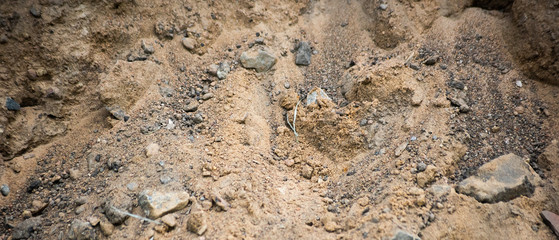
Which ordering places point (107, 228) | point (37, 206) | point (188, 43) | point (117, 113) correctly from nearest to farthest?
1. point (107, 228)
2. point (37, 206)
3. point (117, 113)
4. point (188, 43)

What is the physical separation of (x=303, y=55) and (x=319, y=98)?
600 millimetres

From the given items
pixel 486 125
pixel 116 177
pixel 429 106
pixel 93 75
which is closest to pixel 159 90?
pixel 93 75

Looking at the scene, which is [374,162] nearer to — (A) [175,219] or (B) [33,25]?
(A) [175,219]

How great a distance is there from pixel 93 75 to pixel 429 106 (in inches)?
115

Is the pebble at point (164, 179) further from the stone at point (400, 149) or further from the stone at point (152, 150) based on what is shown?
the stone at point (400, 149)

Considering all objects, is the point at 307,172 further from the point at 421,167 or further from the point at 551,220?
the point at 551,220

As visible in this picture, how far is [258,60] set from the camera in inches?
127

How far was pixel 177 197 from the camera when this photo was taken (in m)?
2.33

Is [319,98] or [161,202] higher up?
[319,98]

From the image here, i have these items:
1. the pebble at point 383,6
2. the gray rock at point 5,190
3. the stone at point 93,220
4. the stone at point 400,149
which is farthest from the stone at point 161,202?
the pebble at point 383,6

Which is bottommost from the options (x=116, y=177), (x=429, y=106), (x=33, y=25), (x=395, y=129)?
(x=116, y=177)

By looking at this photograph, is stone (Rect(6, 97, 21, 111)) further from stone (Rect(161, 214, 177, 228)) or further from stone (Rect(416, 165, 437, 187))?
stone (Rect(416, 165, 437, 187))

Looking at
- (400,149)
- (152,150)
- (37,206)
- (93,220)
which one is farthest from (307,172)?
(37,206)

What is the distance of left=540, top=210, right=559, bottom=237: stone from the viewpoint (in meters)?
2.12
